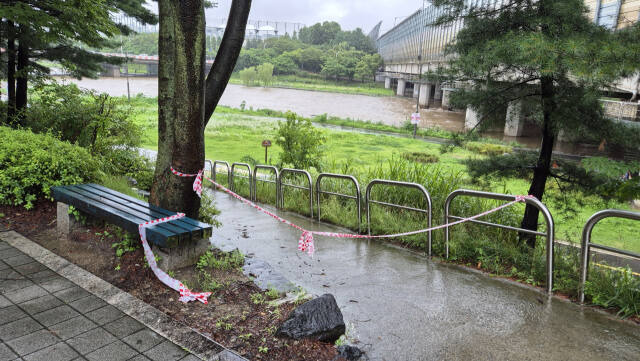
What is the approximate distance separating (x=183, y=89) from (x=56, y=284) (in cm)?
204

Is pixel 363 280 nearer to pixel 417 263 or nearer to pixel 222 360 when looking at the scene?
pixel 417 263

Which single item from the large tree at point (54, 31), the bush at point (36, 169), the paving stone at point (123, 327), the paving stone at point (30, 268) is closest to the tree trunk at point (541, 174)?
the paving stone at point (123, 327)

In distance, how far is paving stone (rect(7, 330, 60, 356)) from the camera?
292 centimetres

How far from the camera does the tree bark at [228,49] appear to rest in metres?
4.75

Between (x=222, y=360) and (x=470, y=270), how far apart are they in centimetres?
297

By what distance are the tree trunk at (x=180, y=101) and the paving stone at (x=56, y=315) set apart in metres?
1.42

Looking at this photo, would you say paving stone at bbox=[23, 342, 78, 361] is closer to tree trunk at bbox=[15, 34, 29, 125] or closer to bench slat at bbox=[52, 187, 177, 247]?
bench slat at bbox=[52, 187, 177, 247]

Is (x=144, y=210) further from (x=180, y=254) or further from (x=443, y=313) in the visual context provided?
(x=443, y=313)

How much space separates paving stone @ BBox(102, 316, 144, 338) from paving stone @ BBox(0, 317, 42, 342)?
0.49m

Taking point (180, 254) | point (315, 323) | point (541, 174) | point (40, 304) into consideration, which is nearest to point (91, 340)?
point (40, 304)

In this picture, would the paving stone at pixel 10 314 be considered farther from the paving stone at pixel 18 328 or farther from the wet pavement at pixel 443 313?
the wet pavement at pixel 443 313

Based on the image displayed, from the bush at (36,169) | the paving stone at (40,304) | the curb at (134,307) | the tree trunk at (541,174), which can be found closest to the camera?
the curb at (134,307)

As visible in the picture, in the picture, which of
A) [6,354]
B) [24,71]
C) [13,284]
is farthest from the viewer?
[24,71]

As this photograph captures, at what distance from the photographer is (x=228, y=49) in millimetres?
4816
